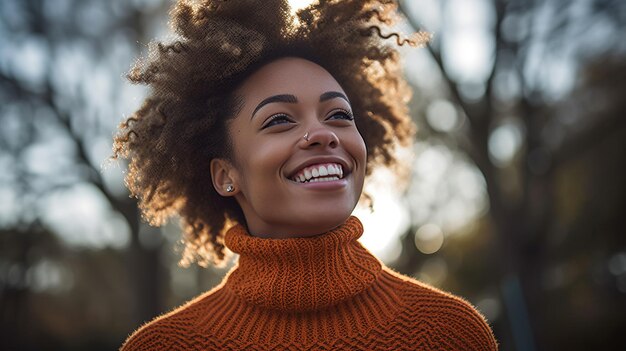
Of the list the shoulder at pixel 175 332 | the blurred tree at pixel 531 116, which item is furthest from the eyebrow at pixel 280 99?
the blurred tree at pixel 531 116

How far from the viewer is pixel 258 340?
2.30 metres

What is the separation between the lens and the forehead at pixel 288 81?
243cm

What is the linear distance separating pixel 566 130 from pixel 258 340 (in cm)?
776

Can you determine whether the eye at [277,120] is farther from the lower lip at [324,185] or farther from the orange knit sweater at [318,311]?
the orange knit sweater at [318,311]

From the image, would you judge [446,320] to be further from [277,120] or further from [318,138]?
[277,120]

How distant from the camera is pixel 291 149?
2299 millimetres

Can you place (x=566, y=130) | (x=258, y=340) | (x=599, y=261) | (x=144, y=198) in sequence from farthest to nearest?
(x=599, y=261), (x=566, y=130), (x=144, y=198), (x=258, y=340)

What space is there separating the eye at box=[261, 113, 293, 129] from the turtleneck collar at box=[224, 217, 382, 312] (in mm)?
473

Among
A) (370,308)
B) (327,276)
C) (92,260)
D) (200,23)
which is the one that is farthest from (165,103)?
(92,260)

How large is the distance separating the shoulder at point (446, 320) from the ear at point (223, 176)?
0.88 metres

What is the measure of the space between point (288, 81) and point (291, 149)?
33 centimetres

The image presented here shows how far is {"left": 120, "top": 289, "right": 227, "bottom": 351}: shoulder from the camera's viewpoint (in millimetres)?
→ 2387

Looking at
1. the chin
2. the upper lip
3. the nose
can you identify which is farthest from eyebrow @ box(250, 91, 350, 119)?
the chin

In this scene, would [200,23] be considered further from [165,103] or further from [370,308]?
[370,308]
